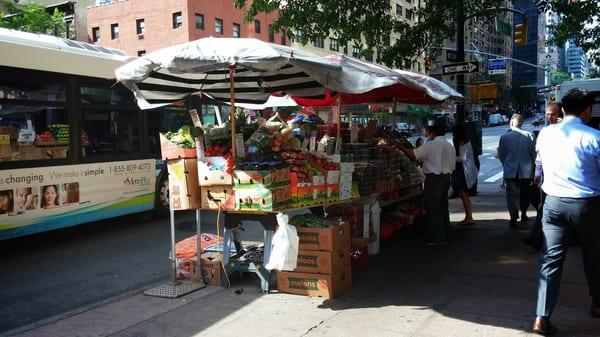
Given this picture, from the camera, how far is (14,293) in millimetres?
6211

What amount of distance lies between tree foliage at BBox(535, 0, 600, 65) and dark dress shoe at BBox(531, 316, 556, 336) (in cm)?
1011

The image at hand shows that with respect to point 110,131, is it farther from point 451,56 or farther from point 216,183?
point 451,56

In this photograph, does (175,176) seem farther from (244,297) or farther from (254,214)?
(244,297)

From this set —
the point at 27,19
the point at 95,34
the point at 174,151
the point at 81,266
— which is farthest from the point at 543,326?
the point at 95,34

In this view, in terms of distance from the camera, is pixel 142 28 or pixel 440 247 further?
pixel 142 28

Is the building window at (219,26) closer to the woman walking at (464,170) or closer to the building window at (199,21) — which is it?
the building window at (199,21)

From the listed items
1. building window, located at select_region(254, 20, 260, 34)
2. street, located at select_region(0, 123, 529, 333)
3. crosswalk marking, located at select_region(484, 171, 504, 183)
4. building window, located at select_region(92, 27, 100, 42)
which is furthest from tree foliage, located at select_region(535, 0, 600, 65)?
building window, located at select_region(92, 27, 100, 42)

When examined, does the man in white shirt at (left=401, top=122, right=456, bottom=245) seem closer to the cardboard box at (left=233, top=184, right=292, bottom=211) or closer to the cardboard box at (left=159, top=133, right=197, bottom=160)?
the cardboard box at (left=233, top=184, right=292, bottom=211)

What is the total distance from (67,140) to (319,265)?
5352 mm

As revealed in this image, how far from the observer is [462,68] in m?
12.3

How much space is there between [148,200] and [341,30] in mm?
6337

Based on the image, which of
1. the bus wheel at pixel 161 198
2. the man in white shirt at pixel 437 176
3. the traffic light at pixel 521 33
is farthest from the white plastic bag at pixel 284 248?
the traffic light at pixel 521 33

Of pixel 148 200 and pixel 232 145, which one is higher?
pixel 232 145

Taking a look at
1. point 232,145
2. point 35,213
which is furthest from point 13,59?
point 232,145
